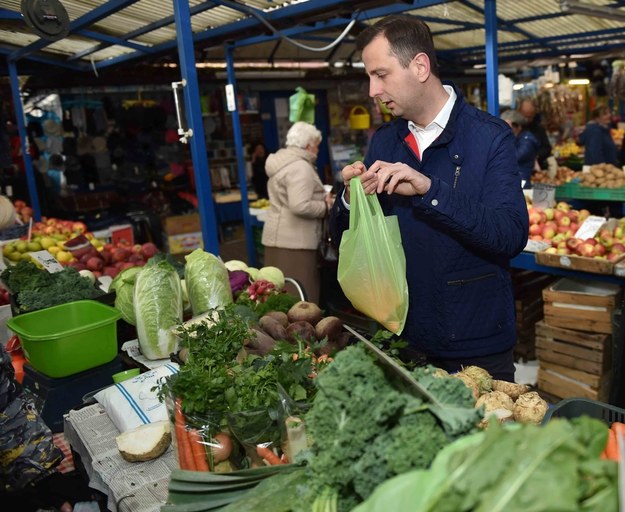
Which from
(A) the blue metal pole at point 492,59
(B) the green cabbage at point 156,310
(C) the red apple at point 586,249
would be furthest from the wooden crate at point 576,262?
(B) the green cabbage at point 156,310

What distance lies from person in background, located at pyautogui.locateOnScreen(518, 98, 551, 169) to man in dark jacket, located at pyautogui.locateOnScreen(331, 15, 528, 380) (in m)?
5.87

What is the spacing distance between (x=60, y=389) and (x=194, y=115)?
6.35ft

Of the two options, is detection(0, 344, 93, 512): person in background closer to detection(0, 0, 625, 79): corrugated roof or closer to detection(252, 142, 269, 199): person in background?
detection(0, 0, 625, 79): corrugated roof

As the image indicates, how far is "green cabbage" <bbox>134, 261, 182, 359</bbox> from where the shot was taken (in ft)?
8.95

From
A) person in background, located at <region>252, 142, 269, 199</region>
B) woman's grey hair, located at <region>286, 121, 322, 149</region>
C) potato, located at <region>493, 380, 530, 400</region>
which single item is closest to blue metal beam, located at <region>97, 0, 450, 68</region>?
woman's grey hair, located at <region>286, 121, 322, 149</region>

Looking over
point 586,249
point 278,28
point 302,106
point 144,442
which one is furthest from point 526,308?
point 144,442

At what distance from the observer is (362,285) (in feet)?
7.10

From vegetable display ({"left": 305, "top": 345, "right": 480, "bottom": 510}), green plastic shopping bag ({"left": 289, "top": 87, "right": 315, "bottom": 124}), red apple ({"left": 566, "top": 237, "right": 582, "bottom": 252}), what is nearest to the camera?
vegetable display ({"left": 305, "top": 345, "right": 480, "bottom": 510})

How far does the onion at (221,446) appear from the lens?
1564mm

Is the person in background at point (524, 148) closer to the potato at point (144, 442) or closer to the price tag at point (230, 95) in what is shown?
the price tag at point (230, 95)

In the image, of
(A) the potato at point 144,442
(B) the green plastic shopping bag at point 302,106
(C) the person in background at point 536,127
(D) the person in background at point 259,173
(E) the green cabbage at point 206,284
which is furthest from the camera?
(D) the person in background at point 259,173

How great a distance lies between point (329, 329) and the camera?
2408 mm

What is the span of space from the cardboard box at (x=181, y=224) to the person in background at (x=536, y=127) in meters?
5.34

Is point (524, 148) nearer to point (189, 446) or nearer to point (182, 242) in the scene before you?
point (182, 242)
